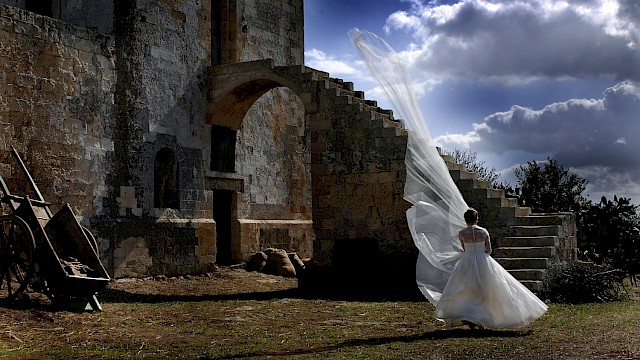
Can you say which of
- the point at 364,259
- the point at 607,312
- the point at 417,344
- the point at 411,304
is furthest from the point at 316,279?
the point at 417,344

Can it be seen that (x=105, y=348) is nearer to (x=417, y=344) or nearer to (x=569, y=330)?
(x=417, y=344)

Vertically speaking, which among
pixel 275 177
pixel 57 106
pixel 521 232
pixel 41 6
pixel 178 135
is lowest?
pixel 521 232

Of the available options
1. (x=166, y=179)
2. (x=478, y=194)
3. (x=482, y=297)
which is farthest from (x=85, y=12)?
(x=482, y=297)

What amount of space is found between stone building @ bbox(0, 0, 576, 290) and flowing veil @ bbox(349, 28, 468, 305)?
110 inches

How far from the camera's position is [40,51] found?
12594mm

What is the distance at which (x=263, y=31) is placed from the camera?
1758cm

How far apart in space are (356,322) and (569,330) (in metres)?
2.43

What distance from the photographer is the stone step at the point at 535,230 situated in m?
11.9

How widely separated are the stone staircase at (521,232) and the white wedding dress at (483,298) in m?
3.00

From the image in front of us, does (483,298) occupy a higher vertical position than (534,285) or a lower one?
higher

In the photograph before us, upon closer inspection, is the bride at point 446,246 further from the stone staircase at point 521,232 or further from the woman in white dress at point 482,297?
the stone staircase at point 521,232

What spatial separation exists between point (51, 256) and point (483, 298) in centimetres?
502

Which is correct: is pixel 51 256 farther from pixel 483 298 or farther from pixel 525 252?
pixel 525 252

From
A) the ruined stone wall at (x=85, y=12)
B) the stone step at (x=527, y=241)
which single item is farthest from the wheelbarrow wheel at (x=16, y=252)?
the stone step at (x=527, y=241)
